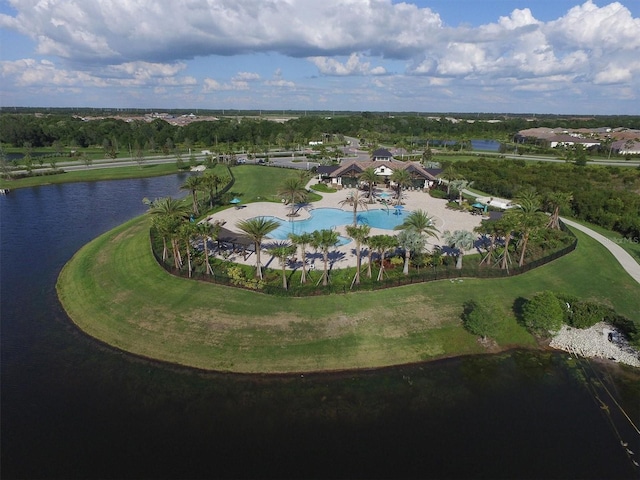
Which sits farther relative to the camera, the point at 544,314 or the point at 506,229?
the point at 506,229

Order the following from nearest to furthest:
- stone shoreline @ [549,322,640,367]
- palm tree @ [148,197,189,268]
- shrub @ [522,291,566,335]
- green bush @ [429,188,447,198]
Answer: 1. stone shoreline @ [549,322,640,367]
2. shrub @ [522,291,566,335]
3. palm tree @ [148,197,189,268]
4. green bush @ [429,188,447,198]

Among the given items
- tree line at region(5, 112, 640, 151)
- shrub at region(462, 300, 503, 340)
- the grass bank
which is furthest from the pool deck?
tree line at region(5, 112, 640, 151)

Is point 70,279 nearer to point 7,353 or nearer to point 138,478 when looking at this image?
point 7,353

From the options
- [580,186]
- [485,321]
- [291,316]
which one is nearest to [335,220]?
[291,316]

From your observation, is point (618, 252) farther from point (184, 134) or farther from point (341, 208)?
point (184, 134)

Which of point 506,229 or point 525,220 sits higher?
point 525,220

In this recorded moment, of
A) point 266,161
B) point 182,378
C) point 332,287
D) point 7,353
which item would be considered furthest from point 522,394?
point 266,161

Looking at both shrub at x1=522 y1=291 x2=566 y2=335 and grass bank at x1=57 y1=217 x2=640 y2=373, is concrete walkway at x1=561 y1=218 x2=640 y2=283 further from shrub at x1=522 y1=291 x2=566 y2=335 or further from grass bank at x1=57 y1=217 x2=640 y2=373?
shrub at x1=522 y1=291 x2=566 y2=335
